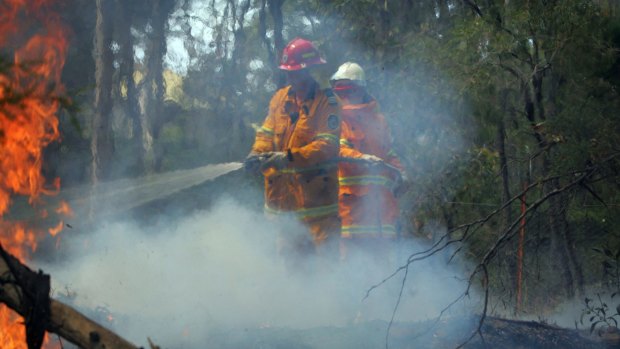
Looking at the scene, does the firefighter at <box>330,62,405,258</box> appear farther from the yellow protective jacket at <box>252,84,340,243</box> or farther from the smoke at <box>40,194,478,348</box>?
the smoke at <box>40,194,478,348</box>

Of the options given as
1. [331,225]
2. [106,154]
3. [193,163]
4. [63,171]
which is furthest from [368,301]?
[193,163]

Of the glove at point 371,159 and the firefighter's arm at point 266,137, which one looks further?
the firefighter's arm at point 266,137

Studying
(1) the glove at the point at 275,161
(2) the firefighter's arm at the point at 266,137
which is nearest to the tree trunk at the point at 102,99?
(2) the firefighter's arm at the point at 266,137

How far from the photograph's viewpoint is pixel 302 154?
7648mm

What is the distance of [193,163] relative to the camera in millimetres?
30828

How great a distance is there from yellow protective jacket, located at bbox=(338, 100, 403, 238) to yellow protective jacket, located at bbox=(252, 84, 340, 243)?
0.52 ft

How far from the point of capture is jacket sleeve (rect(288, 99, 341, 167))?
25.1 feet

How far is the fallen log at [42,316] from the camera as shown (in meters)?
2.80

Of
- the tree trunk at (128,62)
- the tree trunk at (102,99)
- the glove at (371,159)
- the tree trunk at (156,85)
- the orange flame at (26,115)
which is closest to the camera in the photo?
the orange flame at (26,115)

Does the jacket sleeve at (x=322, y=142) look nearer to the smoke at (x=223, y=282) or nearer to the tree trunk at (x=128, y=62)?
the smoke at (x=223, y=282)

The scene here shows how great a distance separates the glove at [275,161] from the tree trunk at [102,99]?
13.5 feet

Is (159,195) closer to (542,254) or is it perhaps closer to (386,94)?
(386,94)

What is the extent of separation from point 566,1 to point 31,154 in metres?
5.12

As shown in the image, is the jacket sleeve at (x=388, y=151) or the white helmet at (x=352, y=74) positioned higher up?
the white helmet at (x=352, y=74)
